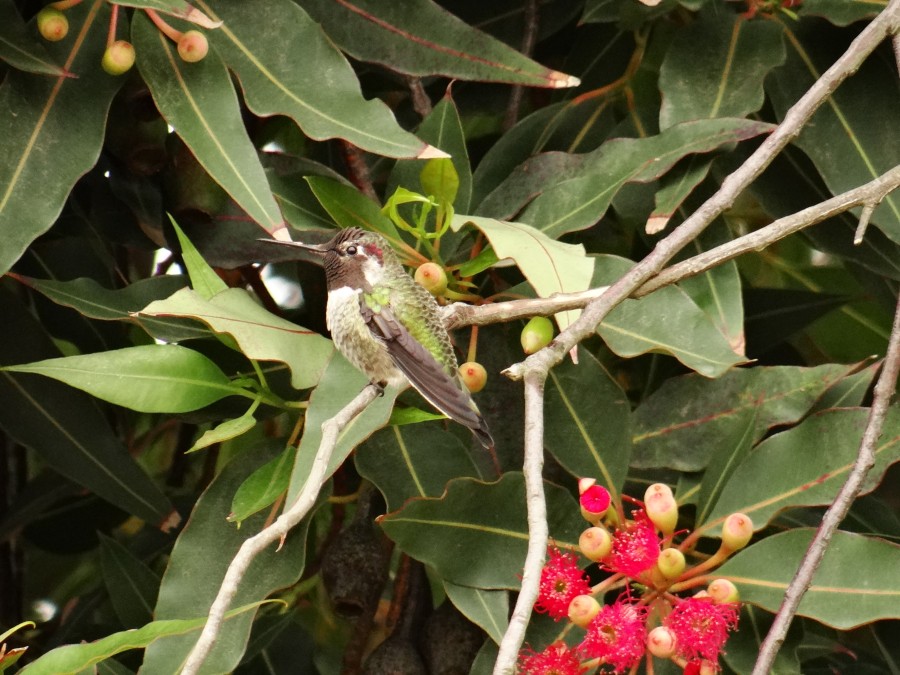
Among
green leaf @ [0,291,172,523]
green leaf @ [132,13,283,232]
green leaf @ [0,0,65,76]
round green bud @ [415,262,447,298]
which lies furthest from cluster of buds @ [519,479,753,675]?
green leaf @ [0,0,65,76]

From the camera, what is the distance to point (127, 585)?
2.41 metres

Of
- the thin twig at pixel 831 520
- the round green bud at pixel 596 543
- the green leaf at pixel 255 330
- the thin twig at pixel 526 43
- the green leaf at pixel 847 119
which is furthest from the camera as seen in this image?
the thin twig at pixel 526 43

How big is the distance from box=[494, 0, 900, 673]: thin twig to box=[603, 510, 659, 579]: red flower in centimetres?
42

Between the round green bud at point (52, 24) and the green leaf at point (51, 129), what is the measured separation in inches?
2.3

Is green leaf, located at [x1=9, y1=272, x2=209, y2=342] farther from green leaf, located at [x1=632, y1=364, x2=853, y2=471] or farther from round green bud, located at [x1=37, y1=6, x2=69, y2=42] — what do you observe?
green leaf, located at [x1=632, y1=364, x2=853, y2=471]

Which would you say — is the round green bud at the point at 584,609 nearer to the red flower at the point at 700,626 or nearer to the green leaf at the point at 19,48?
the red flower at the point at 700,626

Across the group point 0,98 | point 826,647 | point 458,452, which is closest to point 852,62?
point 458,452

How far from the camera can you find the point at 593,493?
6.17 feet

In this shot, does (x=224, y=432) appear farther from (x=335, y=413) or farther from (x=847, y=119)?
(x=847, y=119)

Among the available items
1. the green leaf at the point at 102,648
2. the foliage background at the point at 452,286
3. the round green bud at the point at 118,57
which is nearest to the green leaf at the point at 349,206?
the foliage background at the point at 452,286

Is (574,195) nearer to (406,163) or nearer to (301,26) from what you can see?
(406,163)

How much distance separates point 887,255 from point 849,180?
0.15 metres

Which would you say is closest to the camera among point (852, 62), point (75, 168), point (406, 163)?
point (852, 62)

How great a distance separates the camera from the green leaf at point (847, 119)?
7.58 ft
